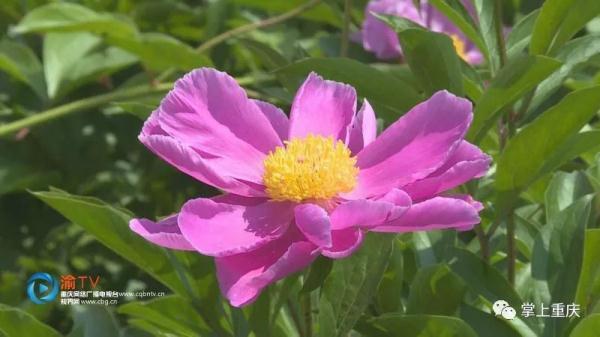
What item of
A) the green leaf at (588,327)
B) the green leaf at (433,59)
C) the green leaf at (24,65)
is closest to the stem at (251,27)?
the green leaf at (24,65)

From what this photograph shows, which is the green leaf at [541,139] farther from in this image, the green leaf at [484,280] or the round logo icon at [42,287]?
the round logo icon at [42,287]

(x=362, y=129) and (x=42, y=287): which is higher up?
(x=362, y=129)

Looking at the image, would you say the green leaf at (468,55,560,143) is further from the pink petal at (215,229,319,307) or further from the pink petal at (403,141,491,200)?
the pink petal at (215,229,319,307)

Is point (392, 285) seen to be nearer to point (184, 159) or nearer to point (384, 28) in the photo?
point (184, 159)

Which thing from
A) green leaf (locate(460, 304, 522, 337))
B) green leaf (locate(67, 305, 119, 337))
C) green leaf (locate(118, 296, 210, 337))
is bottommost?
green leaf (locate(67, 305, 119, 337))

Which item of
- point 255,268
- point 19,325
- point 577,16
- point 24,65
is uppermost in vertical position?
point 577,16

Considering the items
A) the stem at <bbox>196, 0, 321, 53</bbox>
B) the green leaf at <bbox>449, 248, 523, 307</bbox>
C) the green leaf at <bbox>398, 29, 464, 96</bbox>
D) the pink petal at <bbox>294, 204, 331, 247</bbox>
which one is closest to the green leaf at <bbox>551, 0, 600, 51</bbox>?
the green leaf at <bbox>398, 29, 464, 96</bbox>

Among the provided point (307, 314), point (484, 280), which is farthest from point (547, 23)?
point (307, 314)
